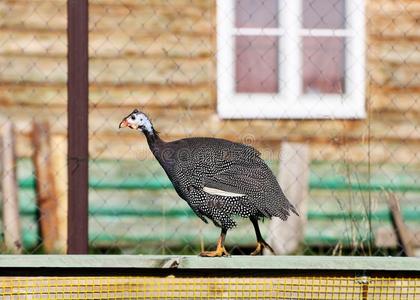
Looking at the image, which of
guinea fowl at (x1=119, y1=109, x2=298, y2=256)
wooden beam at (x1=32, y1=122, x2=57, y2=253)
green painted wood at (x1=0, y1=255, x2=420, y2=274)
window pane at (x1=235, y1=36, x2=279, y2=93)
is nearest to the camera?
green painted wood at (x1=0, y1=255, x2=420, y2=274)

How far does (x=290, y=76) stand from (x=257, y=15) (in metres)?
0.52

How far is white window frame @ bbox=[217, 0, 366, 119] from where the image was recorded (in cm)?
657

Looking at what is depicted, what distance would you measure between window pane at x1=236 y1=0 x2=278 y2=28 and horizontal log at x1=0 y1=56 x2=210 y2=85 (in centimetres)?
42

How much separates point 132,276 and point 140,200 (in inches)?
110

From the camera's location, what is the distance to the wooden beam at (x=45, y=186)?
647 cm

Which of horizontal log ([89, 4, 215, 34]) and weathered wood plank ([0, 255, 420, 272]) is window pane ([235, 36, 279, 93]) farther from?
weathered wood plank ([0, 255, 420, 272])

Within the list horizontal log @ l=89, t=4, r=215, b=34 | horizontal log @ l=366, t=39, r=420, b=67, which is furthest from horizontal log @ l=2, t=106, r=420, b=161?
horizontal log @ l=89, t=4, r=215, b=34

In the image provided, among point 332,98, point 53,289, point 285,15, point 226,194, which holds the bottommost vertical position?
point 53,289

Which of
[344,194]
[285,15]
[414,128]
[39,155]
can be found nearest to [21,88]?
[39,155]

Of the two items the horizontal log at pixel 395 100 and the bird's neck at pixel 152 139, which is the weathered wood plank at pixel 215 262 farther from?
the horizontal log at pixel 395 100

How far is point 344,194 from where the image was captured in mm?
6547

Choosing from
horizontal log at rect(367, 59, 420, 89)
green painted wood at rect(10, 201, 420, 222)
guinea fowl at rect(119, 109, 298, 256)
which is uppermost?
horizontal log at rect(367, 59, 420, 89)

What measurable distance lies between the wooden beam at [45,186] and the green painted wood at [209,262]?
2.68 meters

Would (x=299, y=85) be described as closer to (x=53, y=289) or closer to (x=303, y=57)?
(x=303, y=57)
